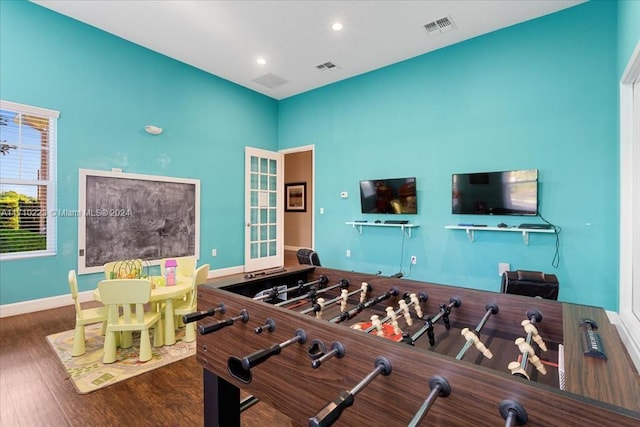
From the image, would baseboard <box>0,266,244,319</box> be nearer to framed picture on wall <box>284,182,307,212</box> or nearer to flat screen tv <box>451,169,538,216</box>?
flat screen tv <box>451,169,538,216</box>

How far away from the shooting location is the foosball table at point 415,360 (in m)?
0.61

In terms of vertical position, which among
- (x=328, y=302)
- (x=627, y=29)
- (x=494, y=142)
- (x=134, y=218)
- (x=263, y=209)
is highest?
(x=627, y=29)

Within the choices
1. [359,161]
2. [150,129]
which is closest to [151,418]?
[150,129]

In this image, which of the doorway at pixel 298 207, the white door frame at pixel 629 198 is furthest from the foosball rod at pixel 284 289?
the doorway at pixel 298 207

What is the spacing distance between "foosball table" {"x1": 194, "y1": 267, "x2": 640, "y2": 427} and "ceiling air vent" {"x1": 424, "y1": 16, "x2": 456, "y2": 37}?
3.61 metres

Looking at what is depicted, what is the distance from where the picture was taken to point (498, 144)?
152 inches

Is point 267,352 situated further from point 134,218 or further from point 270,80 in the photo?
point 270,80

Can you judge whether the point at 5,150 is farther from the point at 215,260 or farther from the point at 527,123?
the point at 527,123

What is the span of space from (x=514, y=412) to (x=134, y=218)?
4858mm

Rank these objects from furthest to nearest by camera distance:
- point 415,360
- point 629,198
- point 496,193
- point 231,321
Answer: point 496,193 → point 629,198 → point 231,321 → point 415,360

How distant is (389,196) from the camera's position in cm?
474

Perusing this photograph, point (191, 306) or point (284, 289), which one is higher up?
point (284, 289)

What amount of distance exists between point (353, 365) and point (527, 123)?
4012 mm

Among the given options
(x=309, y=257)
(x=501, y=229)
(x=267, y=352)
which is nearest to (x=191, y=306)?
(x=309, y=257)
